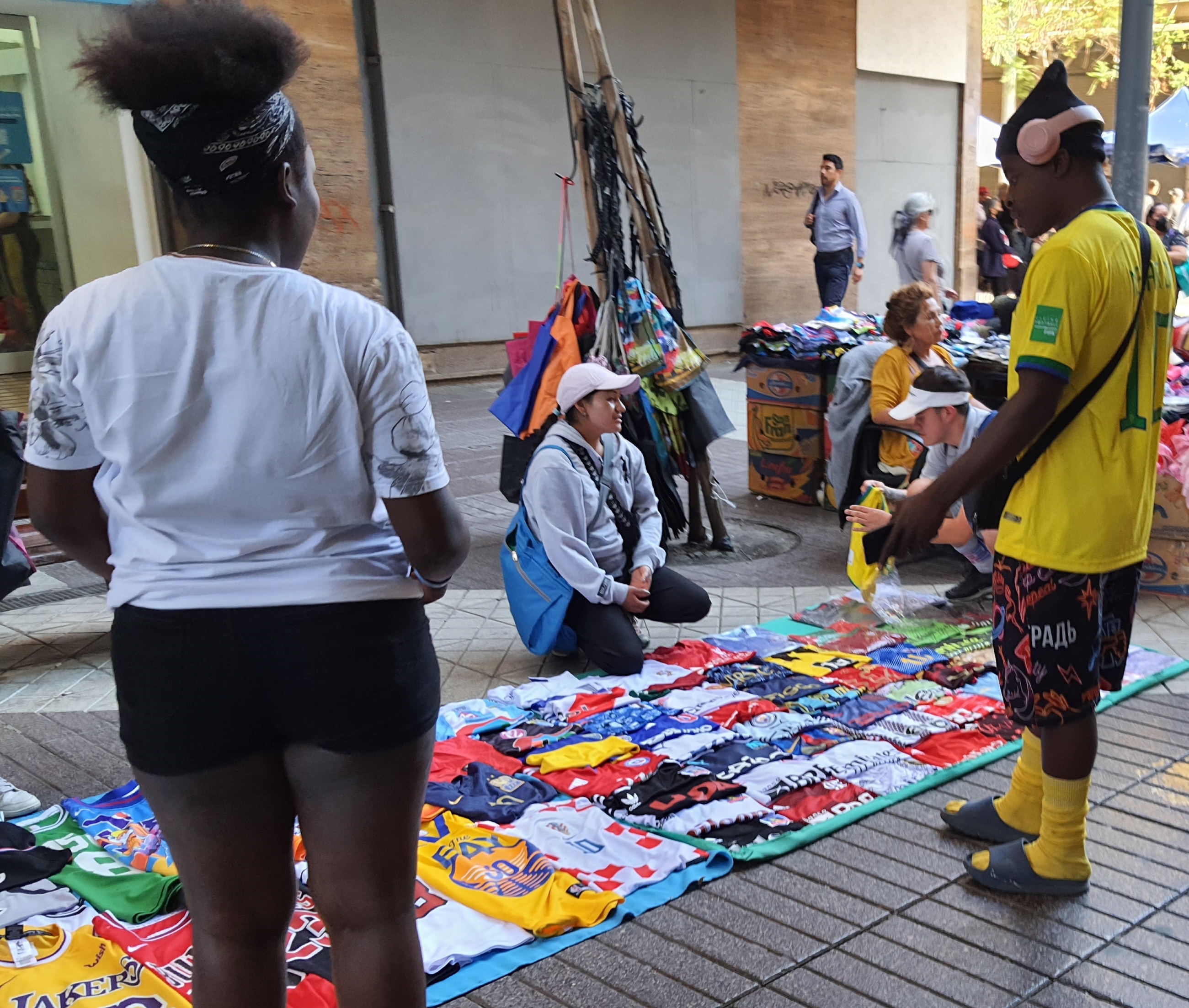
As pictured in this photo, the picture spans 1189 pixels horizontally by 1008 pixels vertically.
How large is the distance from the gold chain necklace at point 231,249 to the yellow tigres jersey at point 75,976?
1764 mm

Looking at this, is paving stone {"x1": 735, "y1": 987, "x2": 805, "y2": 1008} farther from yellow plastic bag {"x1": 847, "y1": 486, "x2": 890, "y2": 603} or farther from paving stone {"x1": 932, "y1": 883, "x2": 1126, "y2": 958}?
yellow plastic bag {"x1": 847, "y1": 486, "x2": 890, "y2": 603}

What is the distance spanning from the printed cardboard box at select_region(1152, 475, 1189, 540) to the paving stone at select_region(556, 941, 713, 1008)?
370 cm

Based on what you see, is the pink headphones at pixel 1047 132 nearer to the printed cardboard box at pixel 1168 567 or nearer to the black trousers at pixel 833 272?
the printed cardboard box at pixel 1168 567

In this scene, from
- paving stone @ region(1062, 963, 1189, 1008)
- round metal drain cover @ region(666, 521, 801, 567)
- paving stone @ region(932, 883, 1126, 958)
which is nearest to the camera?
paving stone @ region(1062, 963, 1189, 1008)

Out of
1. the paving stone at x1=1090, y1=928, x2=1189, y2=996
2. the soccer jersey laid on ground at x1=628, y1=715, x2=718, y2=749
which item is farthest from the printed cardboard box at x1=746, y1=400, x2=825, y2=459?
the paving stone at x1=1090, y1=928, x2=1189, y2=996

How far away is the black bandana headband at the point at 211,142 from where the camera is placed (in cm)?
160

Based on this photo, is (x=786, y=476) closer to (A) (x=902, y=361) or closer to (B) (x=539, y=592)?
(A) (x=902, y=361)

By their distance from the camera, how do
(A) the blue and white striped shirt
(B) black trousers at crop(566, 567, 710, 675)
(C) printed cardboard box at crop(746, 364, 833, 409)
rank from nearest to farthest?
(B) black trousers at crop(566, 567, 710, 675), (C) printed cardboard box at crop(746, 364, 833, 409), (A) the blue and white striped shirt

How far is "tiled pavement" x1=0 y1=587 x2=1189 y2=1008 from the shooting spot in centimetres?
260

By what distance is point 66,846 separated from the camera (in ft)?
11.1

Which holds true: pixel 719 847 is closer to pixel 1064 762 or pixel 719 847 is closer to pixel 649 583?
pixel 1064 762

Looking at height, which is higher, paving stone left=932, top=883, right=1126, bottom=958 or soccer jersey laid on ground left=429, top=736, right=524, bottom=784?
paving stone left=932, top=883, right=1126, bottom=958

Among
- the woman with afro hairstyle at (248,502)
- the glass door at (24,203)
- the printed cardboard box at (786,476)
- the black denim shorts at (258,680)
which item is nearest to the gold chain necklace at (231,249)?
the woman with afro hairstyle at (248,502)

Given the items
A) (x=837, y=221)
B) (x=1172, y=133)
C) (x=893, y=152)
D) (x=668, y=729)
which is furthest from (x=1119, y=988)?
(x=1172, y=133)
